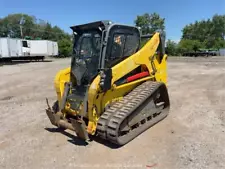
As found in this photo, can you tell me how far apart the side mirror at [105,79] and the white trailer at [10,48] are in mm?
23085

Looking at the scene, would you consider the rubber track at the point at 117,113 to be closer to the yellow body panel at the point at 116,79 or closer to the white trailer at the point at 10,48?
the yellow body panel at the point at 116,79

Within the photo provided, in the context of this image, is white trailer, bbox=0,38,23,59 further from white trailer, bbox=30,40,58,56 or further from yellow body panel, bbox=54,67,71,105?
yellow body panel, bbox=54,67,71,105

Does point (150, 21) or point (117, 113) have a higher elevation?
point (150, 21)

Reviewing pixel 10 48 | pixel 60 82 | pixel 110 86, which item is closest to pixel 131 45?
pixel 110 86

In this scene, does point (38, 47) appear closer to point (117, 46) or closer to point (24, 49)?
point (24, 49)

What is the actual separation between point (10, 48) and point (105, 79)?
23.9 m

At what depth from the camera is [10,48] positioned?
25203 mm

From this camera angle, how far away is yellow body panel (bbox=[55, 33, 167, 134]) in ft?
14.1

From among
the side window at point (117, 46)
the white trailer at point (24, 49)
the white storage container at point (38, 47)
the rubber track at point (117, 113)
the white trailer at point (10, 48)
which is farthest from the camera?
the white storage container at point (38, 47)

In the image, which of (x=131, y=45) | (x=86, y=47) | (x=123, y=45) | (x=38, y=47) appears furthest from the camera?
(x=38, y=47)

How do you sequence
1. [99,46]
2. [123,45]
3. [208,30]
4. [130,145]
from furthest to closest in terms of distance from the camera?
[208,30] → [123,45] → [99,46] → [130,145]

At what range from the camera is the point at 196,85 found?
1032cm

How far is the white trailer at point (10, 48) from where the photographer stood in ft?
79.9

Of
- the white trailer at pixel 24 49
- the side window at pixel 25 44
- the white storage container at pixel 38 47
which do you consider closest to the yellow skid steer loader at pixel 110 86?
the white trailer at pixel 24 49
